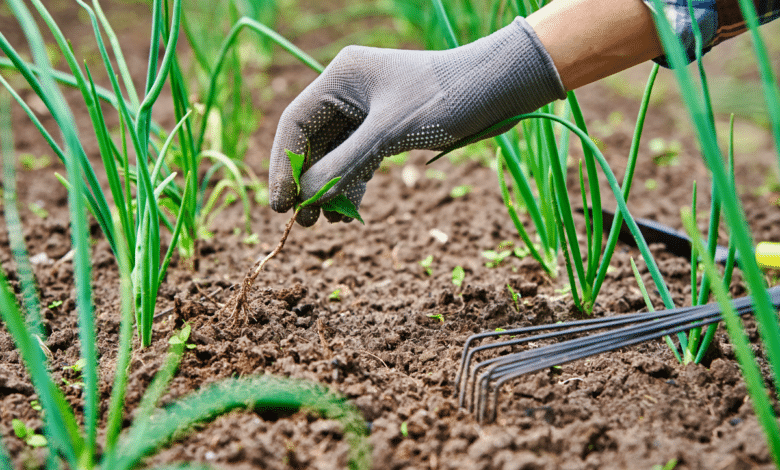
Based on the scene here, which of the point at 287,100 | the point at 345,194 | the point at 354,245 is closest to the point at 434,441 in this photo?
the point at 345,194

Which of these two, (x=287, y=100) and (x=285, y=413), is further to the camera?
(x=287, y=100)

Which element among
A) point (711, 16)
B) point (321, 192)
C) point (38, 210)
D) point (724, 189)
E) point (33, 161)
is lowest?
point (724, 189)

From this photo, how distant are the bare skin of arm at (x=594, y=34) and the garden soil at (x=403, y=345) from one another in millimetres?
559

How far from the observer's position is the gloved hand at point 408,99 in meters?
1.05

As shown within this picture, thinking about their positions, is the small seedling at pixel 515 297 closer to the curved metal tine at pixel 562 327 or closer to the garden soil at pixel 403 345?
the garden soil at pixel 403 345

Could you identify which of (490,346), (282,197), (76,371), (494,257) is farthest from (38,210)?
(490,346)

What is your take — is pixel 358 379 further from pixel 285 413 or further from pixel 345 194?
pixel 345 194

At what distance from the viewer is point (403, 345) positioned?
3.57 feet

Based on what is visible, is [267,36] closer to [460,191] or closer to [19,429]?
[460,191]

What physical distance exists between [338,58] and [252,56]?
233 cm

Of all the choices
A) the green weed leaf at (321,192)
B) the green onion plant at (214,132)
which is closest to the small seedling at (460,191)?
the green onion plant at (214,132)

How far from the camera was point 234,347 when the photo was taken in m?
0.99

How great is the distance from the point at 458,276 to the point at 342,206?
48 cm

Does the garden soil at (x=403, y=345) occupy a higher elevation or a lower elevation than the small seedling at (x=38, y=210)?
lower
